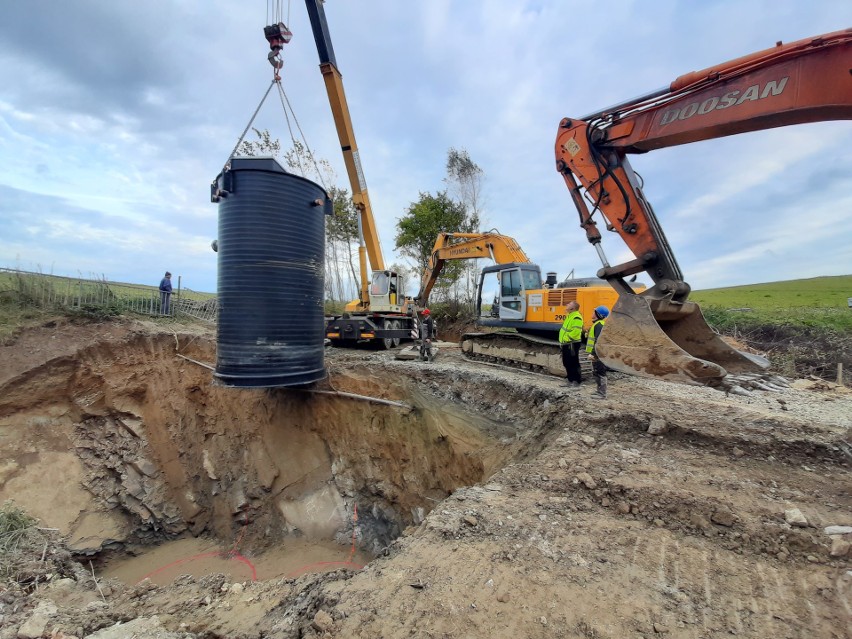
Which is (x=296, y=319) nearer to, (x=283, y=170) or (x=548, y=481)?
(x=283, y=170)

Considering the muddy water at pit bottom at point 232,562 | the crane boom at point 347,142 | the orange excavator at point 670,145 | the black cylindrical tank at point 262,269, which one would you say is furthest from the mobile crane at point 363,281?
the orange excavator at point 670,145

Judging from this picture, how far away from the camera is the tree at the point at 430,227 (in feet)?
72.2

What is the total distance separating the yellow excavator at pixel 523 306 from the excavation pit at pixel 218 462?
2.39 m

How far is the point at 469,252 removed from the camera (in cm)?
1171

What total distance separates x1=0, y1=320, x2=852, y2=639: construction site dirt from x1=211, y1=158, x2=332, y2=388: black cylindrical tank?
0.83m

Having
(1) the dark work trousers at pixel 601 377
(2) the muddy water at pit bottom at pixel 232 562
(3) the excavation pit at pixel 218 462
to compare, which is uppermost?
(1) the dark work trousers at pixel 601 377

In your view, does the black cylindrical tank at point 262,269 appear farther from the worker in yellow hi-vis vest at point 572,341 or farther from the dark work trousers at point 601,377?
the dark work trousers at point 601,377

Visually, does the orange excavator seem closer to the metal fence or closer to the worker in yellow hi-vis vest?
the worker in yellow hi-vis vest

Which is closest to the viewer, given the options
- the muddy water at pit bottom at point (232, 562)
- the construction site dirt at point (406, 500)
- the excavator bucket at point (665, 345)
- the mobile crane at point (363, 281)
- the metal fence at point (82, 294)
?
the construction site dirt at point (406, 500)

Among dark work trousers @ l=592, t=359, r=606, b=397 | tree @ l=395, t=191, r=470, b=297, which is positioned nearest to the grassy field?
tree @ l=395, t=191, r=470, b=297

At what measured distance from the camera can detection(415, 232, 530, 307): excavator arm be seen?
1070cm

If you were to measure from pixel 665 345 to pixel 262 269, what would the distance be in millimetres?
5287

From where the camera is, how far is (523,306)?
9.33m

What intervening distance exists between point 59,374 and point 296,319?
20.8 feet
